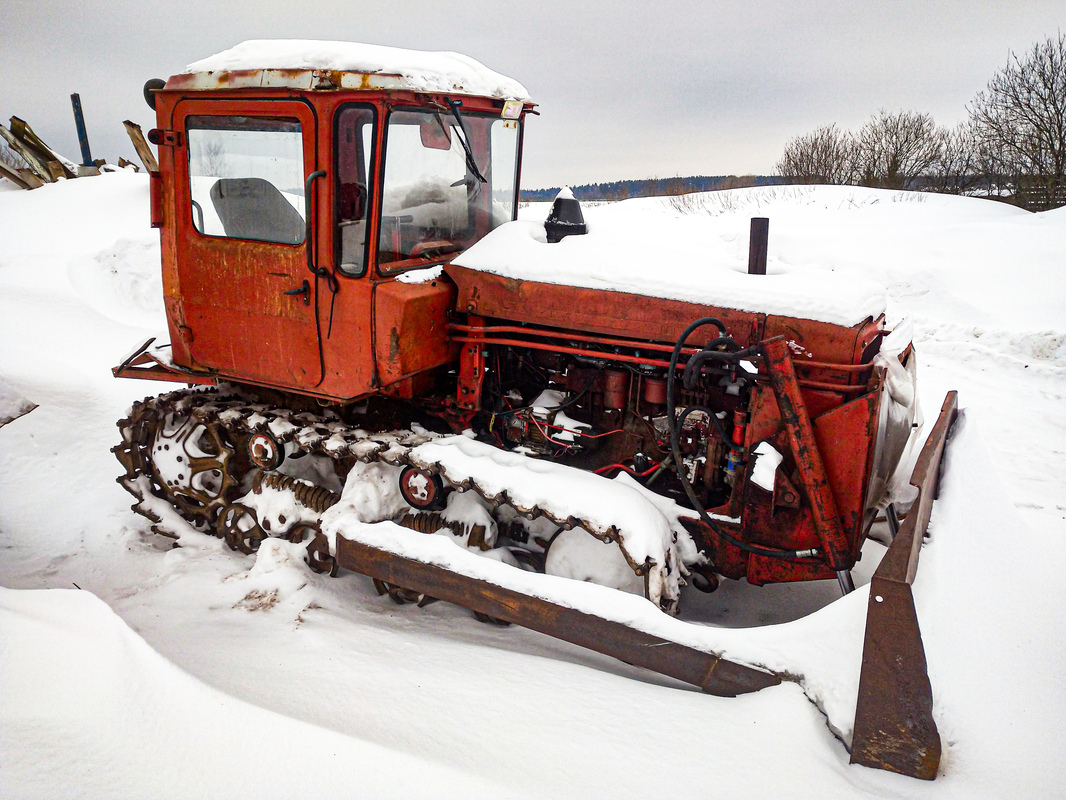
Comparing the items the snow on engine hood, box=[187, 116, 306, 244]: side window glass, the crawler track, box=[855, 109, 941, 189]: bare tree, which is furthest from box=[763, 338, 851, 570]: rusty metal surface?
box=[855, 109, 941, 189]: bare tree

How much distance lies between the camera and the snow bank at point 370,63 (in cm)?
308

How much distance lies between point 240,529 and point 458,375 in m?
1.59

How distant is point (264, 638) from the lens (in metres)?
3.20

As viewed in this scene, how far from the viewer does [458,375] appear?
3.71 m

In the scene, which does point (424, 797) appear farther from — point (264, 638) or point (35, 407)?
point (35, 407)

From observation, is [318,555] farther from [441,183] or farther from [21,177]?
[21,177]

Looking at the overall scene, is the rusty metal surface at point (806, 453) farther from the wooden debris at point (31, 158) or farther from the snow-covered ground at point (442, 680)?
the wooden debris at point (31, 158)

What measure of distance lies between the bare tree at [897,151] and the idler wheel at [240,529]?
22.1 meters

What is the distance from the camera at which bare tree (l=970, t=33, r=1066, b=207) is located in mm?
14469

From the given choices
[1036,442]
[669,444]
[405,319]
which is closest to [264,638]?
[405,319]

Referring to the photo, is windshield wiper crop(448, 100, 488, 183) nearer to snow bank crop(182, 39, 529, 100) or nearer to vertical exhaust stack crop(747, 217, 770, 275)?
snow bank crop(182, 39, 529, 100)

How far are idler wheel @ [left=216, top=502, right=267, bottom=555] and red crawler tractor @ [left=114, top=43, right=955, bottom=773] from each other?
19 millimetres

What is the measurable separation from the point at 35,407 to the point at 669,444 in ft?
16.3

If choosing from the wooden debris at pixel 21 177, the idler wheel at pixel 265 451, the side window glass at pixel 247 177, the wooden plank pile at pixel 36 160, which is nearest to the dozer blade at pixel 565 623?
the idler wheel at pixel 265 451
